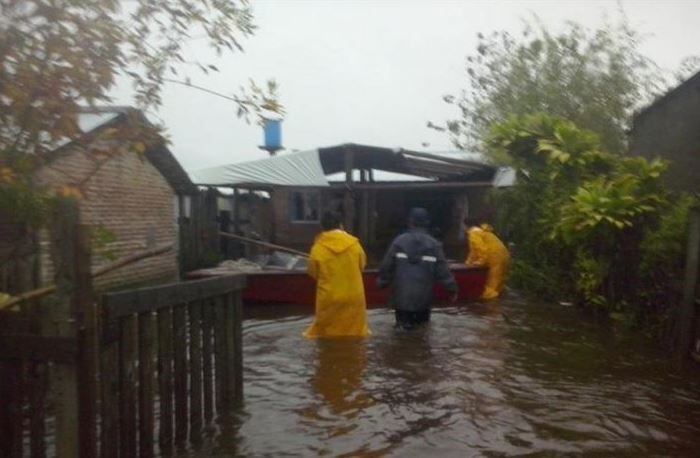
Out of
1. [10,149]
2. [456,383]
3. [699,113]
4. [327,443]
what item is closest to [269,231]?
[699,113]

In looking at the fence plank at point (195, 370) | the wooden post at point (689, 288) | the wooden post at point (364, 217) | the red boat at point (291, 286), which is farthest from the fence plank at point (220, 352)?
the wooden post at point (364, 217)

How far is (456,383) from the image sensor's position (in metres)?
7.96

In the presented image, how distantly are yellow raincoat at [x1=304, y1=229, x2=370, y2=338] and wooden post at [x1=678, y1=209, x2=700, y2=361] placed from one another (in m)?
3.46

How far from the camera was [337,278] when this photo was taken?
9375 mm

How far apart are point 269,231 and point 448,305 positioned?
864 cm

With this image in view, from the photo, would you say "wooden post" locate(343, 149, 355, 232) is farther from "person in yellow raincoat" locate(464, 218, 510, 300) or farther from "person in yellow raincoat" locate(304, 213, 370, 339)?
"person in yellow raincoat" locate(304, 213, 370, 339)

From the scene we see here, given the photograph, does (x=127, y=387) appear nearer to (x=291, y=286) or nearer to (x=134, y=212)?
(x=291, y=286)

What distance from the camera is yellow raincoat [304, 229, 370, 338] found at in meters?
9.37

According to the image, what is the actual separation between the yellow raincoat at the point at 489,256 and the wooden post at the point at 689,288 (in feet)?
19.7

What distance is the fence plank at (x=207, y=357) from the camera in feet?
19.0

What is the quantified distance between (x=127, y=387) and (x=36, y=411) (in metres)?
0.49

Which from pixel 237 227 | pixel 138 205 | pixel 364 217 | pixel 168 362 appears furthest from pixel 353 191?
pixel 168 362

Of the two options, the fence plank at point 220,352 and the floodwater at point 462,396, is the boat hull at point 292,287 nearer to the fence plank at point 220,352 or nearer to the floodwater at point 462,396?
the floodwater at point 462,396

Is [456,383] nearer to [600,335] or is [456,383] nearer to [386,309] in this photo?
[600,335]
